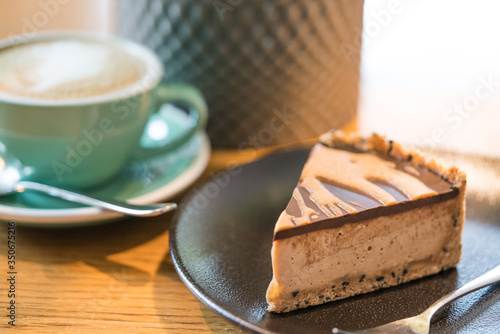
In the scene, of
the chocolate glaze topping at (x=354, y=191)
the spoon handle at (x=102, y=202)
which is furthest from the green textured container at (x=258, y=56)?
the spoon handle at (x=102, y=202)

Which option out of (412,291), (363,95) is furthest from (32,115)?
(363,95)

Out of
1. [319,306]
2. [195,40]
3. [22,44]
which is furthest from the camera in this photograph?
[195,40]

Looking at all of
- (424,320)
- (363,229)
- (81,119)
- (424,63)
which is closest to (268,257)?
(363,229)

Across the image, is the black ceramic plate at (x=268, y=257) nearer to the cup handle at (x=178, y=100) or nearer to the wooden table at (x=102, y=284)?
the wooden table at (x=102, y=284)

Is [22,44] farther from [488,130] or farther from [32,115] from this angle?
[488,130]

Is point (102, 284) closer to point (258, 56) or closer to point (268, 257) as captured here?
point (268, 257)

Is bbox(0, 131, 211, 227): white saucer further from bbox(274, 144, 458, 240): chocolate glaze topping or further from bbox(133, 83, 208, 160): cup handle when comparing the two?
bbox(274, 144, 458, 240): chocolate glaze topping
